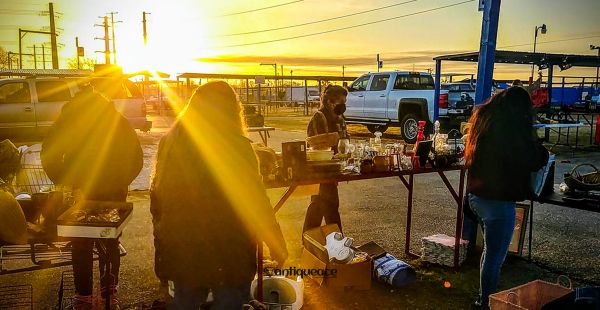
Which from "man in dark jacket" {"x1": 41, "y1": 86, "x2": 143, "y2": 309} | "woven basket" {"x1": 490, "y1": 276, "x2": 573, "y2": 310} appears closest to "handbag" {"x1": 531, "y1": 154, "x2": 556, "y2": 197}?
"woven basket" {"x1": 490, "y1": 276, "x2": 573, "y2": 310}

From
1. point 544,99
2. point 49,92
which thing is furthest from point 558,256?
point 49,92

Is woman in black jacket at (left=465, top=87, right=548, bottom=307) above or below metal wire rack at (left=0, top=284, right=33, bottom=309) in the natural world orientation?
above

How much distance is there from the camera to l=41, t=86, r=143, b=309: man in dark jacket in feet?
11.7

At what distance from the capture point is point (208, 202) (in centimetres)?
223

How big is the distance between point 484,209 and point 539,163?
550 millimetres

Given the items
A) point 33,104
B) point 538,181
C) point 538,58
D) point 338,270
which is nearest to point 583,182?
point 538,181

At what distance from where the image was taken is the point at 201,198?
2219mm

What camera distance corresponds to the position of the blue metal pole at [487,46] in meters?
5.06

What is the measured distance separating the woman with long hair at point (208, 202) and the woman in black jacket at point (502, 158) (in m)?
2.01

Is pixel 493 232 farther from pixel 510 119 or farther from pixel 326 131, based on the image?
pixel 326 131

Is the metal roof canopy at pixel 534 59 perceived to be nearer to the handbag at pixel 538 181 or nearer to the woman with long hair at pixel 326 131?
the handbag at pixel 538 181

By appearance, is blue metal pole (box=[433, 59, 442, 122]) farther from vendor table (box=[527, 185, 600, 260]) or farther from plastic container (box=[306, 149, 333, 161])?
plastic container (box=[306, 149, 333, 161])

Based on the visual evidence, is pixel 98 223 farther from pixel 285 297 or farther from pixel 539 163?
pixel 539 163

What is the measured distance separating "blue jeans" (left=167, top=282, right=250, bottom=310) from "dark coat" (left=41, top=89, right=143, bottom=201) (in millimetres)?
1670
